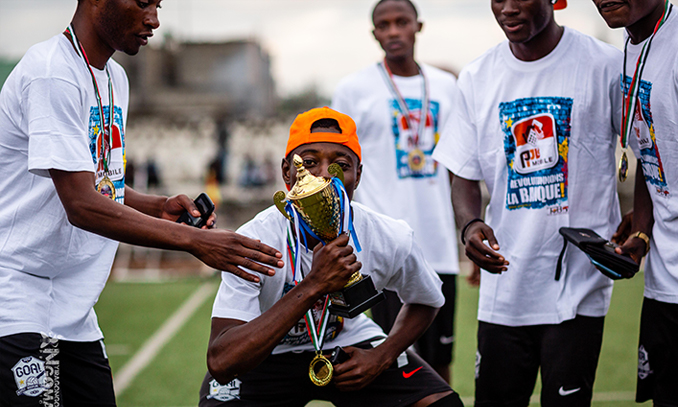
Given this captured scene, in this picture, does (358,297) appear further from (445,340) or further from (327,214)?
(445,340)

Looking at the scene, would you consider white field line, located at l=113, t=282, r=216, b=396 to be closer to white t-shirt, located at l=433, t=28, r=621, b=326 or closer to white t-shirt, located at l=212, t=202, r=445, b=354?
white t-shirt, located at l=212, t=202, r=445, b=354

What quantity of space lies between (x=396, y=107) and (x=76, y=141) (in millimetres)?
2772

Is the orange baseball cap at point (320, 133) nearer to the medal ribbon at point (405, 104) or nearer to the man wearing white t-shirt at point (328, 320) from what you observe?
the man wearing white t-shirt at point (328, 320)

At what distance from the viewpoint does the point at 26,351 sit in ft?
9.52

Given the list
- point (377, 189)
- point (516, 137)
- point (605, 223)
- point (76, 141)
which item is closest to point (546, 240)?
point (605, 223)

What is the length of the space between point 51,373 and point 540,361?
236cm

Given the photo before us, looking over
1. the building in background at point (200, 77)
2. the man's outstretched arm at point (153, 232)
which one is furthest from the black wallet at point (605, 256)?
the building in background at point (200, 77)

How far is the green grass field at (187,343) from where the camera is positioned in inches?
257

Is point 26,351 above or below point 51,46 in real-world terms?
below

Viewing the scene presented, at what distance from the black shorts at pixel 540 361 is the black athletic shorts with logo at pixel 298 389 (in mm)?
476

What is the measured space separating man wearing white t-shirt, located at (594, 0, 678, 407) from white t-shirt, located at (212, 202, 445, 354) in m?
0.98

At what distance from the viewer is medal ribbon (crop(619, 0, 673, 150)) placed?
3240mm

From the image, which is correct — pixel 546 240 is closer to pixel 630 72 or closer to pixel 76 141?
pixel 630 72

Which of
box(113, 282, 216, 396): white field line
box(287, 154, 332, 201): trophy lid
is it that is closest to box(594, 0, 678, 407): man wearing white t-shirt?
box(287, 154, 332, 201): trophy lid
